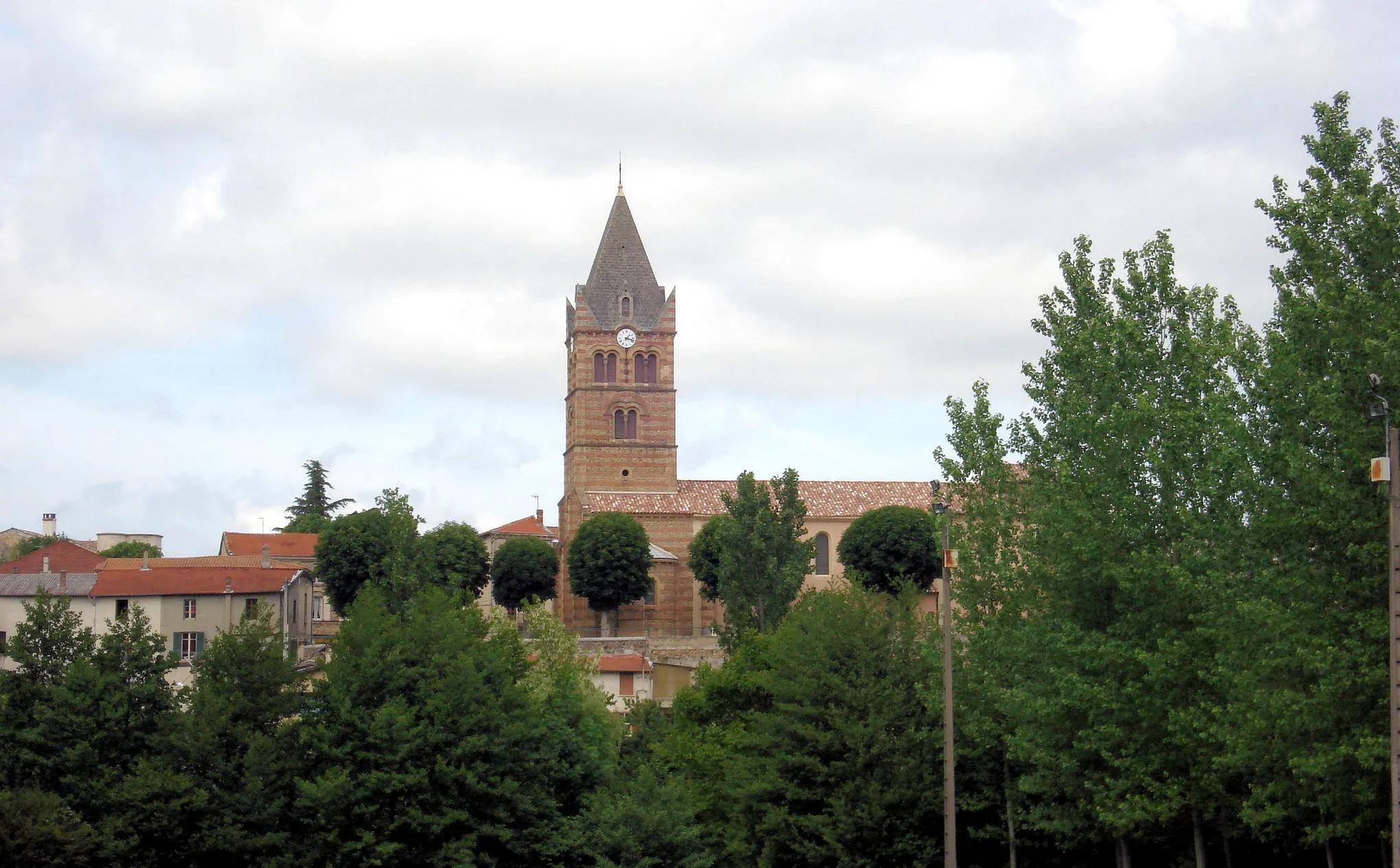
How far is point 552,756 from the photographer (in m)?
39.4

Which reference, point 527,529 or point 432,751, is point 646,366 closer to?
point 527,529

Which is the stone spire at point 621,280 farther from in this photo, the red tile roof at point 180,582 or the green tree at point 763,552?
the green tree at point 763,552

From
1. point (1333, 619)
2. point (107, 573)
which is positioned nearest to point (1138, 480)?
point (1333, 619)

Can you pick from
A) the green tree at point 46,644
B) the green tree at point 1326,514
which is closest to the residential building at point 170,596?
the green tree at point 46,644

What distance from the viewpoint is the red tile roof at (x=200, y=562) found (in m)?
82.2

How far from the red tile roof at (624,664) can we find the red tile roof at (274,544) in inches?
1850

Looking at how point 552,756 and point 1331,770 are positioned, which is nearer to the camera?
point 1331,770

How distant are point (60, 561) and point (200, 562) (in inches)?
327

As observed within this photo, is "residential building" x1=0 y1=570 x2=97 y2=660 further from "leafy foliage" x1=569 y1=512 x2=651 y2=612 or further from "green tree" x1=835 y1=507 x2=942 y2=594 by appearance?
"green tree" x1=835 y1=507 x2=942 y2=594

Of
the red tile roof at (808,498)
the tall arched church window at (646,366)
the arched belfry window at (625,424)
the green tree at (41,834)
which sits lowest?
the green tree at (41,834)

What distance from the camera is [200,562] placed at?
299 feet

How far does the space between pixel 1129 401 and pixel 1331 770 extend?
1000cm

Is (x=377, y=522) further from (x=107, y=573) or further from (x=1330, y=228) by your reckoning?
(x=1330, y=228)

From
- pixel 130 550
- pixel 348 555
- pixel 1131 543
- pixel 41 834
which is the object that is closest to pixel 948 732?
pixel 1131 543
